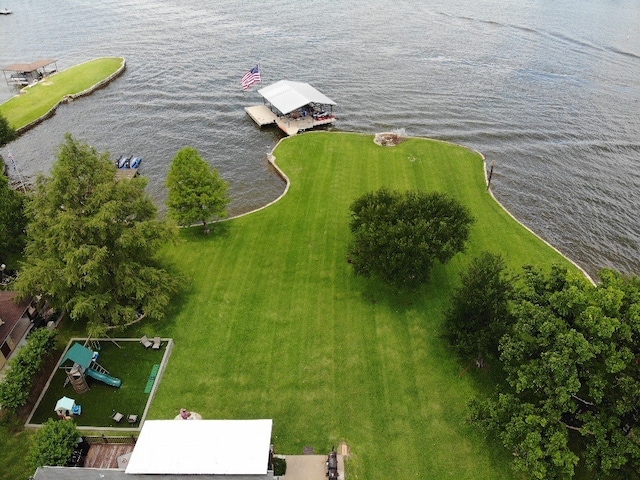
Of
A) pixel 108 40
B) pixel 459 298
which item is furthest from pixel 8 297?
pixel 108 40

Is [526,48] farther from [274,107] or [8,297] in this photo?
[8,297]

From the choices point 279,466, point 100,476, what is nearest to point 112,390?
point 100,476

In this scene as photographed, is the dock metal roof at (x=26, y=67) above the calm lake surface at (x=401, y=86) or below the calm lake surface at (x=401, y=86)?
above

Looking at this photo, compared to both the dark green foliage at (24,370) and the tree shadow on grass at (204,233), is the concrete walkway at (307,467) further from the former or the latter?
the tree shadow on grass at (204,233)

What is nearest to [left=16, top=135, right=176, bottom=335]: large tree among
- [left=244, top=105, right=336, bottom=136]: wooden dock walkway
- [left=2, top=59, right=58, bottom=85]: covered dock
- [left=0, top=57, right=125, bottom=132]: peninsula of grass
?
[left=244, top=105, right=336, bottom=136]: wooden dock walkway

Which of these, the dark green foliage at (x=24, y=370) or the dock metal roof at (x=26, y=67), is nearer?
the dark green foliage at (x=24, y=370)

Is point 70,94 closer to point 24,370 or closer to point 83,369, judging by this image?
point 24,370

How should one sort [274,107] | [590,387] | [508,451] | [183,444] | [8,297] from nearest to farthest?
[590,387], [183,444], [508,451], [8,297], [274,107]

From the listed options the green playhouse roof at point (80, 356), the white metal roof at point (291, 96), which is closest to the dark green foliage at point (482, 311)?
the green playhouse roof at point (80, 356)
